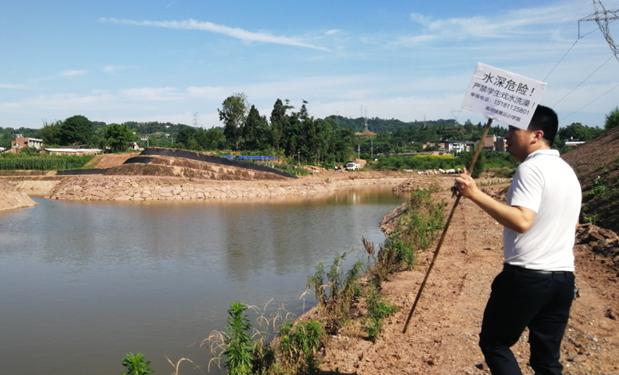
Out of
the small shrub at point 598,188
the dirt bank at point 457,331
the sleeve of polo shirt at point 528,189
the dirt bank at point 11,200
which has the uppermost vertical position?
the sleeve of polo shirt at point 528,189

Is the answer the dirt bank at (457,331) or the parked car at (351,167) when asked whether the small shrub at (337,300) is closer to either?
the dirt bank at (457,331)

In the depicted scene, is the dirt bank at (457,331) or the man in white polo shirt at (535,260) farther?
the dirt bank at (457,331)

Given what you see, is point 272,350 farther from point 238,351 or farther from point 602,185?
point 602,185

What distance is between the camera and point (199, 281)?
37.8ft

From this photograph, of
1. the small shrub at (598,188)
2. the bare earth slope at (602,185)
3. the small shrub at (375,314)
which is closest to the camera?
the small shrub at (375,314)

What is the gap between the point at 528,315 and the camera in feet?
10.1

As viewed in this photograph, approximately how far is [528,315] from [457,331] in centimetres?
310

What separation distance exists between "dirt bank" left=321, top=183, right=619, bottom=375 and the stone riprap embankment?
30357mm

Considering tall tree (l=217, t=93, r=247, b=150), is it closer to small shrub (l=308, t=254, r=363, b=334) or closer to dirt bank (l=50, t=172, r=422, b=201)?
dirt bank (l=50, t=172, r=422, b=201)

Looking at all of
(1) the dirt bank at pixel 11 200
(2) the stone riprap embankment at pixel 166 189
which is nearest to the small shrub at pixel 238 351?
(1) the dirt bank at pixel 11 200

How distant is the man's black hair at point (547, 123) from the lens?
3.35m

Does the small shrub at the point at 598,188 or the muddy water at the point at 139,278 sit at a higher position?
Result: the small shrub at the point at 598,188

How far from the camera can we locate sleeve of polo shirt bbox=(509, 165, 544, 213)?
9.75 feet

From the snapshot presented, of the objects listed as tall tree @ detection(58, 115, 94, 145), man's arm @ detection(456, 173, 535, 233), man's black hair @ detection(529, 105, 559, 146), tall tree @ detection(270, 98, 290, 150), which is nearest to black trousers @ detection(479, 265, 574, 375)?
man's arm @ detection(456, 173, 535, 233)
